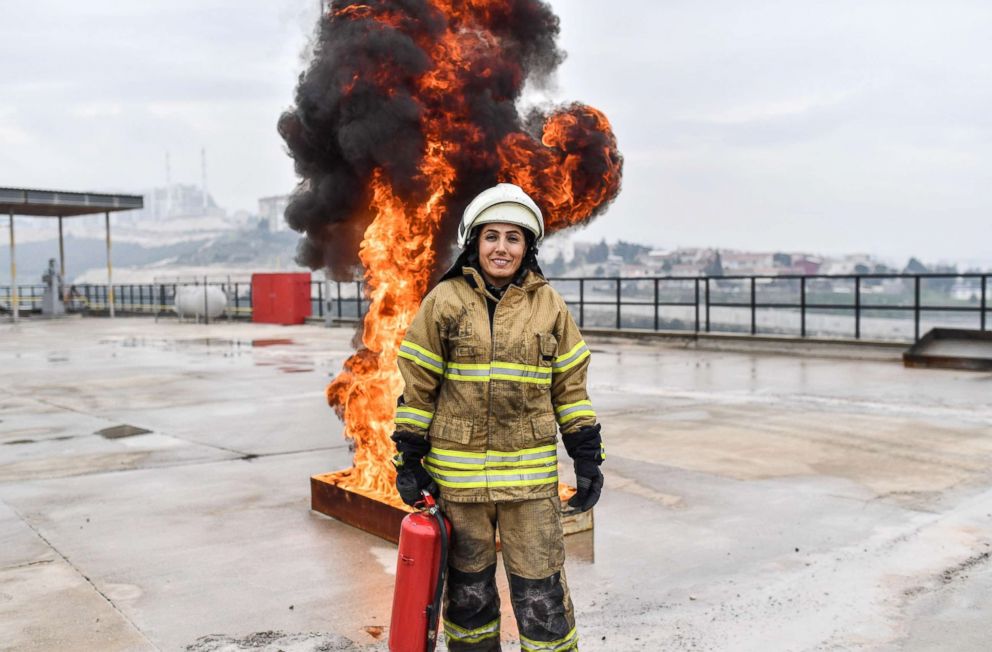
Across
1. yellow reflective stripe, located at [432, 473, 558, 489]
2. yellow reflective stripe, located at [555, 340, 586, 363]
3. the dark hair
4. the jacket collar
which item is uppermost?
the dark hair

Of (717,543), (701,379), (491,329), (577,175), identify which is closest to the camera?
(491,329)

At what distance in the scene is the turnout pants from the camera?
301cm

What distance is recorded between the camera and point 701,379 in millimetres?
12297

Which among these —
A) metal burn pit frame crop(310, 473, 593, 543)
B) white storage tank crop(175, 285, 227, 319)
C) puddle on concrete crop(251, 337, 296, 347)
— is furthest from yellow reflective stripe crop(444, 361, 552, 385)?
white storage tank crop(175, 285, 227, 319)

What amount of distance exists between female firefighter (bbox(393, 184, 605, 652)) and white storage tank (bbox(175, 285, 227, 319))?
1002 inches

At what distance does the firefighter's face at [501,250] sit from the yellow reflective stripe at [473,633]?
121 centimetres

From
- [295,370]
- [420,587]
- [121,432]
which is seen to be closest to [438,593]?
[420,587]

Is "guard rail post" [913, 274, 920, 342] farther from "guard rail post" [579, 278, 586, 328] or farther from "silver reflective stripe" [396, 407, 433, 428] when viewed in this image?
"silver reflective stripe" [396, 407, 433, 428]

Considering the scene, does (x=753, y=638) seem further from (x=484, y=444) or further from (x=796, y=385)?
(x=796, y=385)

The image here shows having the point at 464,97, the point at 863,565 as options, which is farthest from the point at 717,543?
the point at 464,97

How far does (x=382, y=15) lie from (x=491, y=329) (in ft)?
9.18

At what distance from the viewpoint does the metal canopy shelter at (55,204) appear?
2777 centimetres

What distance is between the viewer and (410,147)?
16.4 ft

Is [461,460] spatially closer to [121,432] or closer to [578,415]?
[578,415]
